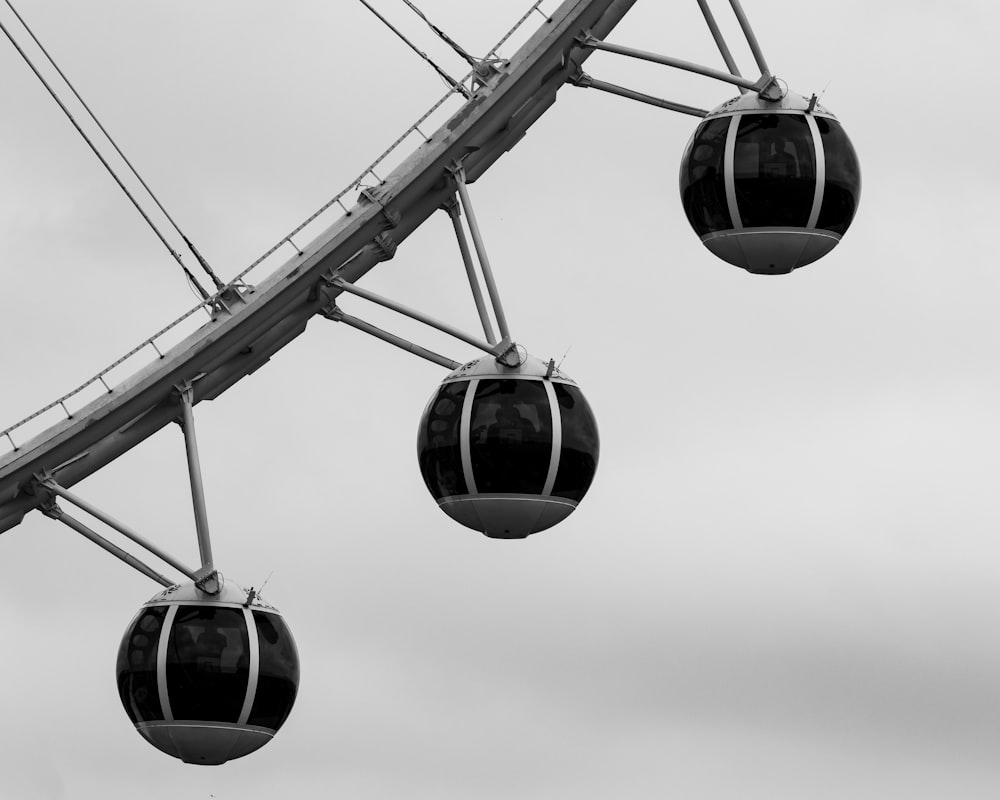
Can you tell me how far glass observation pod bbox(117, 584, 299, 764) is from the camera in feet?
123

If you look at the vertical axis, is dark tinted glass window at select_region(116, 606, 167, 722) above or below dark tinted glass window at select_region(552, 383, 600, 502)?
below

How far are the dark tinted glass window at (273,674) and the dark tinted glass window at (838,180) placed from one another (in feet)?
20.5

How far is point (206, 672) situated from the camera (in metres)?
37.6

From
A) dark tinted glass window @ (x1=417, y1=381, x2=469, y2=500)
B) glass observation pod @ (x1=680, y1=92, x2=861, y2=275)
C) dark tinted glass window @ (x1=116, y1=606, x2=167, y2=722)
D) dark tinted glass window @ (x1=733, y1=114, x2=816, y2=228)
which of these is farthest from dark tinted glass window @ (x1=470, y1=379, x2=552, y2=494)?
dark tinted glass window @ (x1=116, y1=606, x2=167, y2=722)

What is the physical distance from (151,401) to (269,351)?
1201mm

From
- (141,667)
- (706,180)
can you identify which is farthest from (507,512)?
(141,667)

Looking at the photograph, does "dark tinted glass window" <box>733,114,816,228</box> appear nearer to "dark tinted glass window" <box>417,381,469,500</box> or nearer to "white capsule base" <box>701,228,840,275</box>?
"white capsule base" <box>701,228,840,275</box>

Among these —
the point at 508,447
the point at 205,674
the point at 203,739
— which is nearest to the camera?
the point at 508,447

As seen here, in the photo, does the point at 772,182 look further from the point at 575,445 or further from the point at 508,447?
the point at 508,447

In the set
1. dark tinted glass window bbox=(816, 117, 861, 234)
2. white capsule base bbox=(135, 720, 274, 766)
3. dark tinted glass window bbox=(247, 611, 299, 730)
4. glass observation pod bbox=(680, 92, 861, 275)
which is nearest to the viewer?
glass observation pod bbox=(680, 92, 861, 275)

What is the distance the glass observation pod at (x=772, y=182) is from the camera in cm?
3641

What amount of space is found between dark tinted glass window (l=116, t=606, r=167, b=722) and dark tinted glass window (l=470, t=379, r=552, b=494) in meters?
3.59

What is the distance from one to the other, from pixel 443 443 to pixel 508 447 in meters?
0.62

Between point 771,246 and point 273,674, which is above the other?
point 771,246
